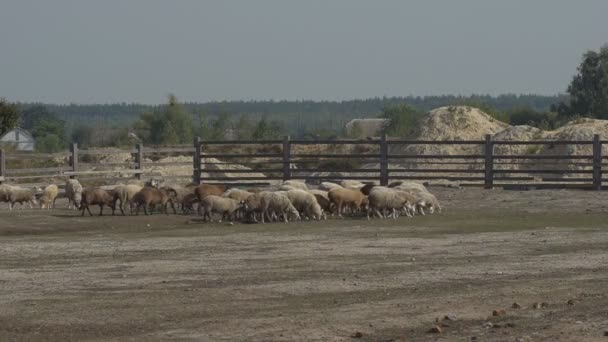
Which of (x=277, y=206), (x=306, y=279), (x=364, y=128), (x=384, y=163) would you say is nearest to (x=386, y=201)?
(x=277, y=206)

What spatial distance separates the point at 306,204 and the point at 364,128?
6757 cm

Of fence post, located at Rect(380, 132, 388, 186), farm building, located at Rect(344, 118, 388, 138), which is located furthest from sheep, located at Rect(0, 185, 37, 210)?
farm building, located at Rect(344, 118, 388, 138)

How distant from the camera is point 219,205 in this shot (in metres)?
26.9

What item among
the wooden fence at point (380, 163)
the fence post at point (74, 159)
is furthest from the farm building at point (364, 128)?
the fence post at point (74, 159)

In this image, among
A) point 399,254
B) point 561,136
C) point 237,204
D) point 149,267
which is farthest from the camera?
point 561,136

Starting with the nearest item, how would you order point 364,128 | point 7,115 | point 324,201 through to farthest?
point 324,201 → point 7,115 → point 364,128

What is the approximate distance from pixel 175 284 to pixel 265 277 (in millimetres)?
1273

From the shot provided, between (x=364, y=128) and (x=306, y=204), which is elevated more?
(x=364, y=128)

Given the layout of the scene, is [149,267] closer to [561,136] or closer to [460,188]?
[460,188]

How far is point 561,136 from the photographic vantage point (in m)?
50.9

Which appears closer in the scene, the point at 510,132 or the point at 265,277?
the point at 265,277

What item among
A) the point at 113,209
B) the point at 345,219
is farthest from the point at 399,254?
the point at 113,209

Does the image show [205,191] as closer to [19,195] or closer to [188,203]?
[188,203]

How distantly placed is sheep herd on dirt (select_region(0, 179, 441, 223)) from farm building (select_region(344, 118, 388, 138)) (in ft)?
148
